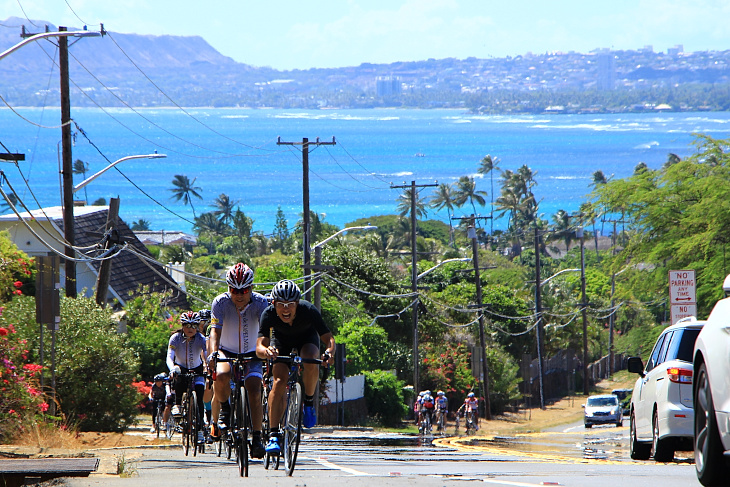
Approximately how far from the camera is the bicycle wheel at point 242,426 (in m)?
10.1

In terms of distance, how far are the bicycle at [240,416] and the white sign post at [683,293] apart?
10.2 meters

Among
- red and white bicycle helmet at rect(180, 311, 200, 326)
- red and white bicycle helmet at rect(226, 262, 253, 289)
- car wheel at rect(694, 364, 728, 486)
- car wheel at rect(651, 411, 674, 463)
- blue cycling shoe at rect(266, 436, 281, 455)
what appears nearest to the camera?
car wheel at rect(694, 364, 728, 486)

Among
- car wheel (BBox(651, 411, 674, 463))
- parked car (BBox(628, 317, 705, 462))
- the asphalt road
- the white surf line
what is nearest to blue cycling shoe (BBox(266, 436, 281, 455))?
the asphalt road

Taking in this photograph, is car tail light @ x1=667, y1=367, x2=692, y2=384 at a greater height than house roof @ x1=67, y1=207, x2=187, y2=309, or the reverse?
house roof @ x1=67, y1=207, x2=187, y2=309

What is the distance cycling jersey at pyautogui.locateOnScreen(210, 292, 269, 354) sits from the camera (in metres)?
10.6

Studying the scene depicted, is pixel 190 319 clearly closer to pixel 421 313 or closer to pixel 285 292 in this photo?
pixel 285 292

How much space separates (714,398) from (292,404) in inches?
163

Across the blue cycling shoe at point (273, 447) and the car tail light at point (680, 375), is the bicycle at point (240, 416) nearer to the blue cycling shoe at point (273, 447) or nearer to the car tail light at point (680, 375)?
the blue cycling shoe at point (273, 447)

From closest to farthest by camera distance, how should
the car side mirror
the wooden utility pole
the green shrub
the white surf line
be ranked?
the white surf line, the car side mirror, the wooden utility pole, the green shrub

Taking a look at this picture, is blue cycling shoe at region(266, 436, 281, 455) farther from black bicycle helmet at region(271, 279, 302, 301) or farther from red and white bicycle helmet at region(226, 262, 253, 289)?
red and white bicycle helmet at region(226, 262, 253, 289)

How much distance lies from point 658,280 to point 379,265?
23052 mm

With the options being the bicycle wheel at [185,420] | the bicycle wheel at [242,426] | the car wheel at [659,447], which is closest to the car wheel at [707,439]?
the bicycle wheel at [242,426]

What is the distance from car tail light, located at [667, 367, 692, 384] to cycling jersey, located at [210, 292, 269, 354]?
4.98 meters

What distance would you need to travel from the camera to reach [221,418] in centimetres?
1062
